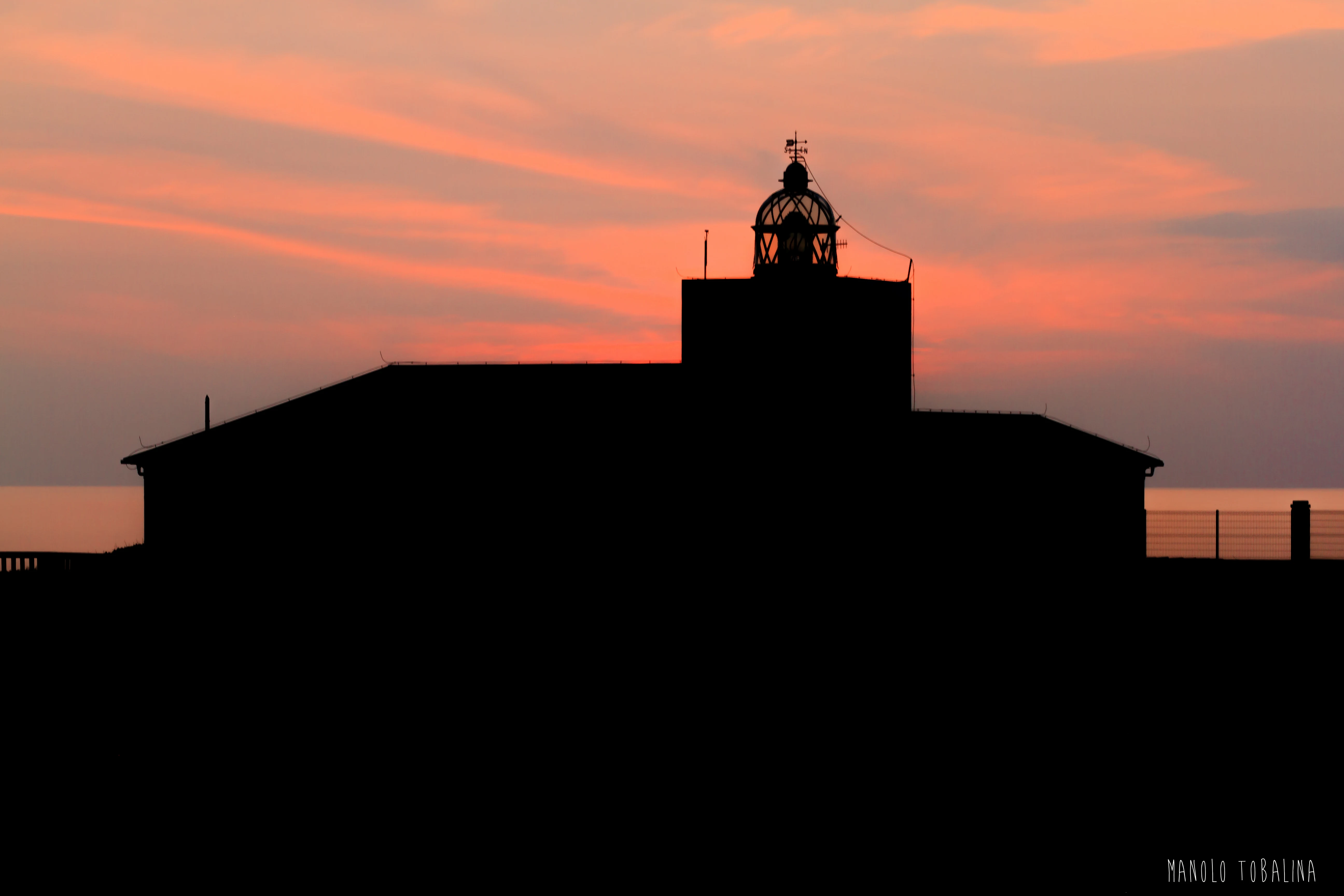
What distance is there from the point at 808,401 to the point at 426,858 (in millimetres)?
14638

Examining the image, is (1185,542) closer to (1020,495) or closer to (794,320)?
(1020,495)

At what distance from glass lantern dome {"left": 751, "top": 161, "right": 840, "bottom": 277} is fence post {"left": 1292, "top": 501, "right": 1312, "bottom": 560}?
13.4 m

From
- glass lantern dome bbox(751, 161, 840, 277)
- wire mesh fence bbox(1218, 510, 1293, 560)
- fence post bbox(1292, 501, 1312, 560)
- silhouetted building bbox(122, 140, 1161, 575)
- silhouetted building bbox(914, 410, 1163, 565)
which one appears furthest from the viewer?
wire mesh fence bbox(1218, 510, 1293, 560)

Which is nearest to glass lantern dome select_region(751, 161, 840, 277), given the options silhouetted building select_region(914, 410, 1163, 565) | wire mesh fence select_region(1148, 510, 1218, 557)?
silhouetted building select_region(914, 410, 1163, 565)

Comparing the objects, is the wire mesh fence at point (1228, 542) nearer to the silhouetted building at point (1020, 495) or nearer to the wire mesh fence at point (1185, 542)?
the wire mesh fence at point (1185, 542)

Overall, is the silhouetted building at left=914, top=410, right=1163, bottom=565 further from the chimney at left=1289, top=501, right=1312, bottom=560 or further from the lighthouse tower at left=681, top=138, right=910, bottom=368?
the chimney at left=1289, top=501, right=1312, bottom=560

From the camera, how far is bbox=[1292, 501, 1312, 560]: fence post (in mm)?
33344

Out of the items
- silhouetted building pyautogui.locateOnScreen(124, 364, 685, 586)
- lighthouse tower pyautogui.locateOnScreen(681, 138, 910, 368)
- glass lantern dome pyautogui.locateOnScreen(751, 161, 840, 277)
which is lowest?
silhouetted building pyautogui.locateOnScreen(124, 364, 685, 586)

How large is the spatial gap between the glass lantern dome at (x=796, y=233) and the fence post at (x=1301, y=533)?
Result: 43.9 feet

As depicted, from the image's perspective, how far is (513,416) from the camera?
90.7 feet

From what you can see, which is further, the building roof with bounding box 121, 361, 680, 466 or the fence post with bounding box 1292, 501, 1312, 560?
the fence post with bounding box 1292, 501, 1312, 560

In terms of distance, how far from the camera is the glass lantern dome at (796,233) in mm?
30375

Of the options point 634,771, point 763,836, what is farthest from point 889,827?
point 634,771

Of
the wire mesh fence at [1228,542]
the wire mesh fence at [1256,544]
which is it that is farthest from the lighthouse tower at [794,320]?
the wire mesh fence at [1256,544]
